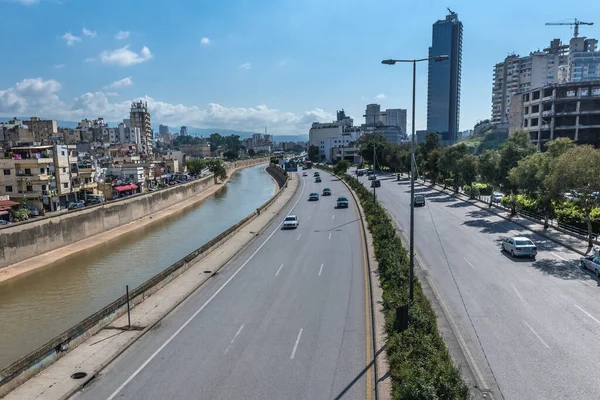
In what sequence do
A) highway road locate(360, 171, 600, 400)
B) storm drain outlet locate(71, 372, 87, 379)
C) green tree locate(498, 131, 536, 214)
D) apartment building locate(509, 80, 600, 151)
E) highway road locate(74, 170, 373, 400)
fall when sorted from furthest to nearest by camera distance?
apartment building locate(509, 80, 600, 151), green tree locate(498, 131, 536, 214), storm drain outlet locate(71, 372, 87, 379), highway road locate(74, 170, 373, 400), highway road locate(360, 171, 600, 400)

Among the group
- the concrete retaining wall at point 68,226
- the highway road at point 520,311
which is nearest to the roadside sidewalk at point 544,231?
the highway road at point 520,311

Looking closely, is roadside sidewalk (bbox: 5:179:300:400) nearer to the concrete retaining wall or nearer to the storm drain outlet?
the storm drain outlet

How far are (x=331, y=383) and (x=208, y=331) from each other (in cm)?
667

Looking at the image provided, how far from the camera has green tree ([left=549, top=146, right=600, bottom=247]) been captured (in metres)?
27.6

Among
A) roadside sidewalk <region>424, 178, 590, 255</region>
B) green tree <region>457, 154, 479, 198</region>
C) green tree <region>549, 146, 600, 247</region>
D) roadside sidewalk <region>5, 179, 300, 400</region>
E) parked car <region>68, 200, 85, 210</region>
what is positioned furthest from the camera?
parked car <region>68, 200, 85, 210</region>

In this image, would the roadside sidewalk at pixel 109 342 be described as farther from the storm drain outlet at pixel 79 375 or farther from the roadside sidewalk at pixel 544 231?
the roadside sidewalk at pixel 544 231

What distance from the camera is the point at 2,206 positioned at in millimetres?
51625

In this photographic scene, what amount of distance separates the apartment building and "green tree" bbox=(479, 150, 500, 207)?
140 ft

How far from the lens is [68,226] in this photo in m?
49.2

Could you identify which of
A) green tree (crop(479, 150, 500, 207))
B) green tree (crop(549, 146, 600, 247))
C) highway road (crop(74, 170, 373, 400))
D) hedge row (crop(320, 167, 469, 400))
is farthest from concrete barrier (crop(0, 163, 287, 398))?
green tree (crop(479, 150, 500, 207))

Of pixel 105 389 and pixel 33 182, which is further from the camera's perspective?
pixel 33 182

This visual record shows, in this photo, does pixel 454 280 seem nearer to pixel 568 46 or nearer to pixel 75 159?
pixel 75 159

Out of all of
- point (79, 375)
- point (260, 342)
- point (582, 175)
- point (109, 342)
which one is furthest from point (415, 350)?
point (582, 175)

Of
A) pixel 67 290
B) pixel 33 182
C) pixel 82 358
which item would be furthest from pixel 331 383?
pixel 33 182
